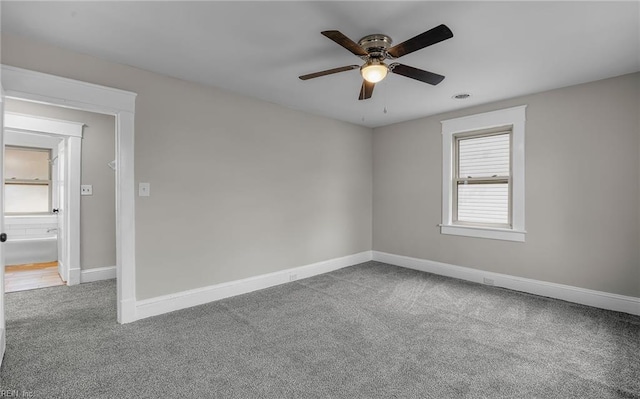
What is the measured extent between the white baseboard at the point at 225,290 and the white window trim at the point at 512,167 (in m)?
1.90

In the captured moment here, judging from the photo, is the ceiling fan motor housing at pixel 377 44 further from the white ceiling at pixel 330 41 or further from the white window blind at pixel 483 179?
the white window blind at pixel 483 179

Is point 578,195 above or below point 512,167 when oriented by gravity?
below

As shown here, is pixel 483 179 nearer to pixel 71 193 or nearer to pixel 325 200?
pixel 325 200

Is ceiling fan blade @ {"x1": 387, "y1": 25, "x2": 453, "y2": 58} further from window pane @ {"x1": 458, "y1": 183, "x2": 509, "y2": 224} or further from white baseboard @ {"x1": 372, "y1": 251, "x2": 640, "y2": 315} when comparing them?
white baseboard @ {"x1": 372, "y1": 251, "x2": 640, "y2": 315}

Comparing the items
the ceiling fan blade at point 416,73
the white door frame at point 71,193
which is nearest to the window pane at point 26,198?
the white door frame at point 71,193

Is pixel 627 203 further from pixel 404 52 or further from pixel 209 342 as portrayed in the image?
pixel 209 342

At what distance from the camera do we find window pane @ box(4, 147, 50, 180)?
5.64m

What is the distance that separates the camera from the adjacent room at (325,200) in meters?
2.07

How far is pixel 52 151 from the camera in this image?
572 cm

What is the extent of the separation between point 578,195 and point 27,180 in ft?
29.4

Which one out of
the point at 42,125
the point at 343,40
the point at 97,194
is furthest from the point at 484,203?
the point at 42,125

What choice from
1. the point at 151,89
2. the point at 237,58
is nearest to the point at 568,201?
the point at 237,58

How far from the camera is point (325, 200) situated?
4.79 metres

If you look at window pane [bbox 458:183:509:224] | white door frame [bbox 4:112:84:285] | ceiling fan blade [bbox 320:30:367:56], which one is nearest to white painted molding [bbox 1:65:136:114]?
white door frame [bbox 4:112:84:285]
